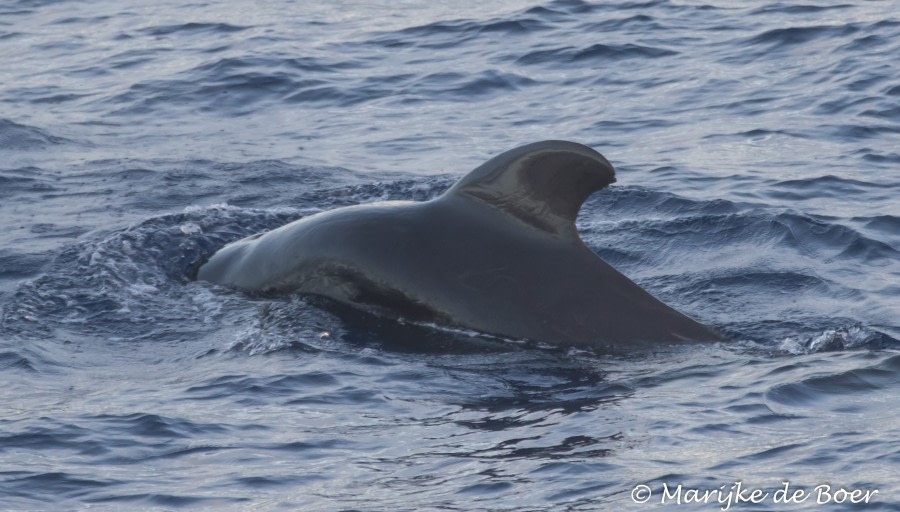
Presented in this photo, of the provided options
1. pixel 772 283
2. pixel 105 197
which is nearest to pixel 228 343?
pixel 772 283

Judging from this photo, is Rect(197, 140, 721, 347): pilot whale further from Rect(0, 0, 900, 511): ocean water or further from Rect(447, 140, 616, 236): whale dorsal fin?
Rect(0, 0, 900, 511): ocean water

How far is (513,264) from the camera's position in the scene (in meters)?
9.15

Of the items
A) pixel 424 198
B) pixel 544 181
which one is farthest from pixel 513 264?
pixel 424 198

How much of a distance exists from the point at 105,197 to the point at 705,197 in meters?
6.15

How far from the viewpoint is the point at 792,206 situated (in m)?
13.4

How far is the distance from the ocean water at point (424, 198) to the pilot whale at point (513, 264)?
0.17 metres

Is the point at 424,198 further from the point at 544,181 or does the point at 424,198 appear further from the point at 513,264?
the point at 544,181

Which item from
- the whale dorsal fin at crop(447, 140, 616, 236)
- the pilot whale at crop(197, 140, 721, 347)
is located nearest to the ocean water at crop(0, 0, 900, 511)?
the pilot whale at crop(197, 140, 721, 347)

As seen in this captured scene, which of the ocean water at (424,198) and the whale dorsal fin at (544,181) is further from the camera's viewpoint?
the whale dorsal fin at (544,181)

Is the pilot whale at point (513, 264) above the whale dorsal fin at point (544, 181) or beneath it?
beneath

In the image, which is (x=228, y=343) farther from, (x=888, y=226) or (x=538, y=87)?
(x=538, y=87)

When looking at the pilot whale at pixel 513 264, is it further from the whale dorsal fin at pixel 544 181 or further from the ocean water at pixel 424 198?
the ocean water at pixel 424 198

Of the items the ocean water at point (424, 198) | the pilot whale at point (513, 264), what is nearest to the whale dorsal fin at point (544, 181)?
the pilot whale at point (513, 264)

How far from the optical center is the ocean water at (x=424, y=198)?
7.57 metres
